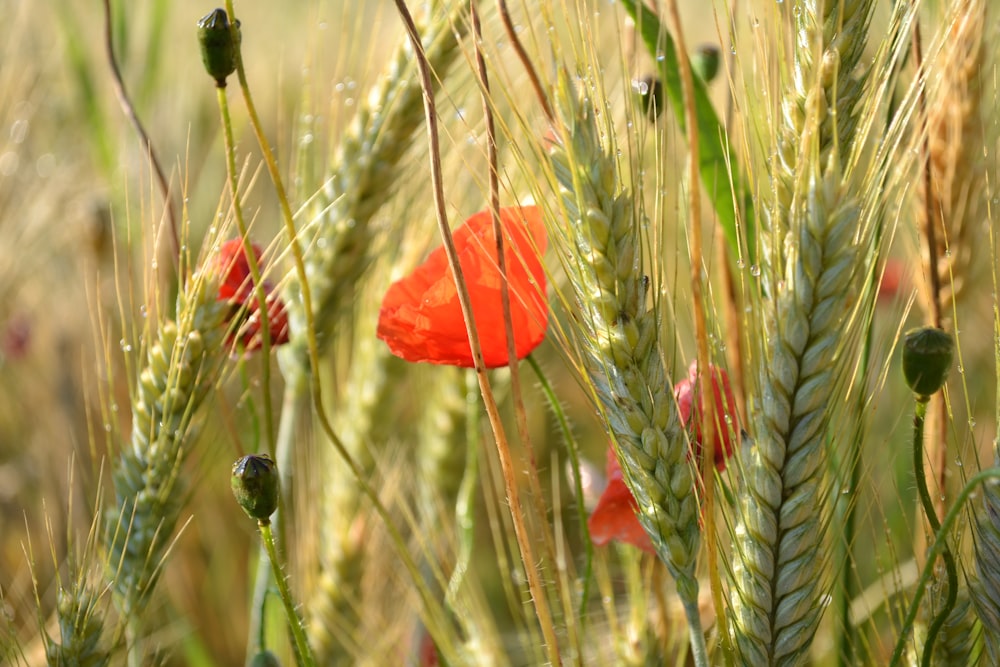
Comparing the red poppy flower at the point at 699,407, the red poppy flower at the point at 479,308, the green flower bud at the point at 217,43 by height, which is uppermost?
the green flower bud at the point at 217,43

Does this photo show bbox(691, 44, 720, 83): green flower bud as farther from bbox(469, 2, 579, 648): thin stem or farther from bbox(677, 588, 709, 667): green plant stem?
Result: bbox(677, 588, 709, 667): green plant stem

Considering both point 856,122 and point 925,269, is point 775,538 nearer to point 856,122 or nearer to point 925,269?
point 856,122

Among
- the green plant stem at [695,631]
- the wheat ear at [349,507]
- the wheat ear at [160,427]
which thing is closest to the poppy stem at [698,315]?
the green plant stem at [695,631]

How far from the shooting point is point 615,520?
0.70 metres

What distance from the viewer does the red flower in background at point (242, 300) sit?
0.73 m

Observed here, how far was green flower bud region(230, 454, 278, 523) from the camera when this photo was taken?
0.57 meters

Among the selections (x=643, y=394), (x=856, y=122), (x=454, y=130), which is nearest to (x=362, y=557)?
(x=454, y=130)

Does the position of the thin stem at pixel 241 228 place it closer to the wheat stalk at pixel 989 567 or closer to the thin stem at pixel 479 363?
the thin stem at pixel 479 363

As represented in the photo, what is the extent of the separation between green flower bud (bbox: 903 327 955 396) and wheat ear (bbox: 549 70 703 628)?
13 centimetres

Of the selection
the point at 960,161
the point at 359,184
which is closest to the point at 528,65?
the point at 359,184

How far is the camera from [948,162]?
2.91ft

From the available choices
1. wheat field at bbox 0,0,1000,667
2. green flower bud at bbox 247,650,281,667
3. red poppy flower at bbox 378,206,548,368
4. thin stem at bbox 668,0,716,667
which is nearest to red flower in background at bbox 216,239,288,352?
wheat field at bbox 0,0,1000,667

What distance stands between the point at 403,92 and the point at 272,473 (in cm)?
42

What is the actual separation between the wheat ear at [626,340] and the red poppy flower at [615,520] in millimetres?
127
